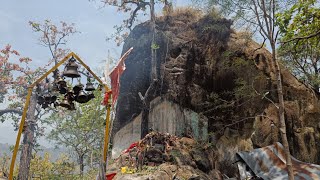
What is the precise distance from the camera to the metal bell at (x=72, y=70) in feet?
24.6

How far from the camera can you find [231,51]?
45.9 ft

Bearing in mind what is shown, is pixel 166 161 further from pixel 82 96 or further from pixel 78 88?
pixel 78 88

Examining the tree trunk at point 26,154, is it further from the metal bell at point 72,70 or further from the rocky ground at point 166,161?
the metal bell at point 72,70

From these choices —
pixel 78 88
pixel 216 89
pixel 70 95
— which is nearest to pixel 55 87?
pixel 70 95

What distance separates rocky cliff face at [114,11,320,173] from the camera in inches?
495

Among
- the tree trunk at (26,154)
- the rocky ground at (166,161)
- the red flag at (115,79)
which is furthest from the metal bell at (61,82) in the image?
the tree trunk at (26,154)

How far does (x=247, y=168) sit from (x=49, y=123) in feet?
70.5

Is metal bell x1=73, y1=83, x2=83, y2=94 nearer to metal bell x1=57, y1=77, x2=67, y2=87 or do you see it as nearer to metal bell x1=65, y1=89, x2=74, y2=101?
metal bell x1=65, y1=89, x2=74, y2=101

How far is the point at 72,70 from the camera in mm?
7535

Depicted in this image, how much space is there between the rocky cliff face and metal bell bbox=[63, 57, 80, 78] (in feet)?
21.4

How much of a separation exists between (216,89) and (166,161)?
4.46 meters

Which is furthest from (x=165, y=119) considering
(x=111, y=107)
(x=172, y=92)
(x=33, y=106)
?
(x=33, y=106)

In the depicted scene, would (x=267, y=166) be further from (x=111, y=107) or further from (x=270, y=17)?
(x=111, y=107)

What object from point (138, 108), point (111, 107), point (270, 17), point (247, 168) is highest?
point (270, 17)
